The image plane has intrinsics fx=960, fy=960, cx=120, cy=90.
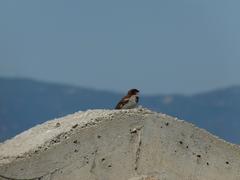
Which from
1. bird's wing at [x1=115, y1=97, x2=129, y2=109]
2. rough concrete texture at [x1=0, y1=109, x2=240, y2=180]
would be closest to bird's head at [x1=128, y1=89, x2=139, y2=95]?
bird's wing at [x1=115, y1=97, x2=129, y2=109]

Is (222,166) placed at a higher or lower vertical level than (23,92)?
lower

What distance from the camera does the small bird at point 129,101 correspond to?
620 cm

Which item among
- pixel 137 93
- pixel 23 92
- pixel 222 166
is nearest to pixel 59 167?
pixel 222 166

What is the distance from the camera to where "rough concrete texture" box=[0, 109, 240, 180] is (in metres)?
5.28

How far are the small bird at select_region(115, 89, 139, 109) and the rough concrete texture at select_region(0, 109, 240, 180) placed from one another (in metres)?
0.58

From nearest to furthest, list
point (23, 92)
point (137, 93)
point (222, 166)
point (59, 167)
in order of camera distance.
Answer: point (59, 167) → point (222, 166) → point (137, 93) → point (23, 92)

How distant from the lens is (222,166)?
563 centimetres

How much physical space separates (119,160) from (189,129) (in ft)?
1.63

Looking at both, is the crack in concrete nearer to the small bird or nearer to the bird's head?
the small bird

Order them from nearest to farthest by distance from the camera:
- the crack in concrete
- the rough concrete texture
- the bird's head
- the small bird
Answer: the rough concrete texture < the crack in concrete < the small bird < the bird's head

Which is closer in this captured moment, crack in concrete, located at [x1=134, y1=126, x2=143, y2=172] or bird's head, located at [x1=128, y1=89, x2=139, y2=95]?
crack in concrete, located at [x1=134, y1=126, x2=143, y2=172]

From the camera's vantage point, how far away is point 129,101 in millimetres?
6289

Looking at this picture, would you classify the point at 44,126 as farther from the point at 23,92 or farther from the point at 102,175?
the point at 23,92

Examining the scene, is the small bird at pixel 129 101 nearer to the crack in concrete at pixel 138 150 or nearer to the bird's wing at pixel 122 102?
the bird's wing at pixel 122 102
